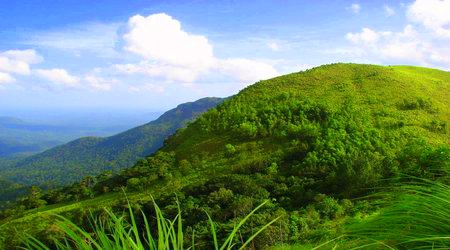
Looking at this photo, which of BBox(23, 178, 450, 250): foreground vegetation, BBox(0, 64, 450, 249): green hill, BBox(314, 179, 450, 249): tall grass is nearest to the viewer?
BBox(23, 178, 450, 250): foreground vegetation

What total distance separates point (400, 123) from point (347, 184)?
20.2 m

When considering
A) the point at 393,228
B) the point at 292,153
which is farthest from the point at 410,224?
the point at 292,153

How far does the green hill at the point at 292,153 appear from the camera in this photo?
3309cm

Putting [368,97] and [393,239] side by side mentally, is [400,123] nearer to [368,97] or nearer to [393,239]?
[368,97]

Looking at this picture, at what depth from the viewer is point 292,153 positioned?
4744cm

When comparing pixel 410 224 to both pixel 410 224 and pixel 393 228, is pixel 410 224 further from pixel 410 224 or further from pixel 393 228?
pixel 393 228

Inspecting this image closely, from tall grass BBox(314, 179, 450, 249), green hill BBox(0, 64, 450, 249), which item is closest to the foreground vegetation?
tall grass BBox(314, 179, 450, 249)

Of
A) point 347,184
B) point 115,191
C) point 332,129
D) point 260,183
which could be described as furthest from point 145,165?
point 347,184

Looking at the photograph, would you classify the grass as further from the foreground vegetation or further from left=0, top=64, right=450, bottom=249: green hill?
left=0, top=64, right=450, bottom=249: green hill

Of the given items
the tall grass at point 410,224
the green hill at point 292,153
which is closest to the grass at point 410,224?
the tall grass at point 410,224

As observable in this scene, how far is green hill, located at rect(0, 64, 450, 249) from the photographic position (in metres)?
33.1

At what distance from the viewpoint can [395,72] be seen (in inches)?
2953

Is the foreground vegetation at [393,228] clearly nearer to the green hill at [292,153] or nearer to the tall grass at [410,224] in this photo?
the tall grass at [410,224]

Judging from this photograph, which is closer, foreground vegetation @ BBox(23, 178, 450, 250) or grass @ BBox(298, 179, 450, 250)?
foreground vegetation @ BBox(23, 178, 450, 250)
